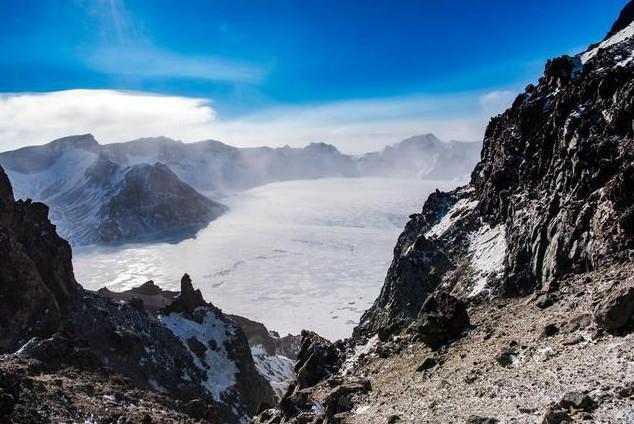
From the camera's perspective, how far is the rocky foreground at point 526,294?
56.8 ft

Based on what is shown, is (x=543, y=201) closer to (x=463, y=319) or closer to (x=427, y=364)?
(x=463, y=319)

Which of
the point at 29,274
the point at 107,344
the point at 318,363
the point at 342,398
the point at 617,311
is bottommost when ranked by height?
the point at 107,344

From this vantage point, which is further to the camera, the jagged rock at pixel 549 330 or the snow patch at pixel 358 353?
the snow patch at pixel 358 353

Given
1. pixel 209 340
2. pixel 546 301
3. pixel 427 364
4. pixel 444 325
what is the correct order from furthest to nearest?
1. pixel 209 340
2. pixel 444 325
3. pixel 427 364
4. pixel 546 301

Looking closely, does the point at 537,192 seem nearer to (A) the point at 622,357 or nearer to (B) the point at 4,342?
(A) the point at 622,357

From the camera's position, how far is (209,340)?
68.1m

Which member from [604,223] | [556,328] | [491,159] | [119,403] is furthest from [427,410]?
[491,159]

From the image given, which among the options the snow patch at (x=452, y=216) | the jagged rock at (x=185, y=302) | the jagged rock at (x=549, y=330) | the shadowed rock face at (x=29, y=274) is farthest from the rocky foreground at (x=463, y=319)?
the jagged rock at (x=185, y=302)

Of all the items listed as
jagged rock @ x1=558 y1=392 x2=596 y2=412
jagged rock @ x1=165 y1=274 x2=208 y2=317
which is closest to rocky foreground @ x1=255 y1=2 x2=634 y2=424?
jagged rock @ x1=558 y1=392 x2=596 y2=412

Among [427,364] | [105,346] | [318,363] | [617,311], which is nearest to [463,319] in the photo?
[427,364]

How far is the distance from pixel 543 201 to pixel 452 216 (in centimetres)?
1835

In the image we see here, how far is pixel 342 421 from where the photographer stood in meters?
22.5

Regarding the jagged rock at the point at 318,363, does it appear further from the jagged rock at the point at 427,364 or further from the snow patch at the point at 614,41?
the snow patch at the point at 614,41

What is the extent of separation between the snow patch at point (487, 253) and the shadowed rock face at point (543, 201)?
118mm
